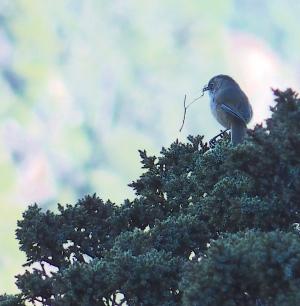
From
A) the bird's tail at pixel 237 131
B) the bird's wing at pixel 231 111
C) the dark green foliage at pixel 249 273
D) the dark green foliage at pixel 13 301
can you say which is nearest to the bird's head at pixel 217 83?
the bird's wing at pixel 231 111

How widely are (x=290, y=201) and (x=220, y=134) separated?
6776 mm

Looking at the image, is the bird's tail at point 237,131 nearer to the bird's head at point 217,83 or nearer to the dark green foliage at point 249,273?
the bird's head at point 217,83

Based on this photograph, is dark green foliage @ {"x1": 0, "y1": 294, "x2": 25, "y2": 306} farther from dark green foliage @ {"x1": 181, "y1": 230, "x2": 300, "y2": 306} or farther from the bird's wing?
the bird's wing

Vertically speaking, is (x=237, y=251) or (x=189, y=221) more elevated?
(x=189, y=221)

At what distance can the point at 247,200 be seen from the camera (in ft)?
40.2

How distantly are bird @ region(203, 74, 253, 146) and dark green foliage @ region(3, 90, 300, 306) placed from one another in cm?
60

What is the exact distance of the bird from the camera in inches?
635

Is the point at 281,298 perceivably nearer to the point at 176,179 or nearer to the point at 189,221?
the point at 189,221

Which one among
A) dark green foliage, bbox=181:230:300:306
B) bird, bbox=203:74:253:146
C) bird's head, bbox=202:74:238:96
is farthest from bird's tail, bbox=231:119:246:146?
dark green foliage, bbox=181:230:300:306

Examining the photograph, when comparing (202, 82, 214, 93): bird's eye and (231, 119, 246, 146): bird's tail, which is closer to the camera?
(231, 119, 246, 146): bird's tail

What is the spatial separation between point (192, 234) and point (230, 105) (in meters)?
3.94

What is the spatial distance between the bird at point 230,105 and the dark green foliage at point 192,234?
1.96ft

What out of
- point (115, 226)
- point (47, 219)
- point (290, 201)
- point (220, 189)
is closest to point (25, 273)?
point (47, 219)

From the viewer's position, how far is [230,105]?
1631 cm
